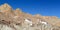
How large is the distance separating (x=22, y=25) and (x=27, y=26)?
451 mm

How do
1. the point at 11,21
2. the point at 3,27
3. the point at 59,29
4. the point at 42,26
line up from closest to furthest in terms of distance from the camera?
the point at 3,27 → the point at 11,21 → the point at 42,26 → the point at 59,29

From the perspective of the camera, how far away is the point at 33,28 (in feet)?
46.3

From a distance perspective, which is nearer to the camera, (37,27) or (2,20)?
(2,20)

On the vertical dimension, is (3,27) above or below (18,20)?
below

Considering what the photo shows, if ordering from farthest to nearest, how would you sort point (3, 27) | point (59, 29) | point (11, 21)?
1. point (59, 29)
2. point (11, 21)
3. point (3, 27)

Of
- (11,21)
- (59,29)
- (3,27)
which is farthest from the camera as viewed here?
(59,29)

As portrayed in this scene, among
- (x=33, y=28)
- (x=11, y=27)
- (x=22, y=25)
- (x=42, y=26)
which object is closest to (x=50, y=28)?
(x=42, y=26)

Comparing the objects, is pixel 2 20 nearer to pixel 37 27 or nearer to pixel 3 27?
pixel 3 27

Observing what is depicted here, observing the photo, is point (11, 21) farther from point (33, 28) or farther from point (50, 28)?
point (50, 28)

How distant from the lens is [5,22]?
12.9 meters

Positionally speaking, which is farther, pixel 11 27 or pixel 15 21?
pixel 15 21

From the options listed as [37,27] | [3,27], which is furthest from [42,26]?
[3,27]

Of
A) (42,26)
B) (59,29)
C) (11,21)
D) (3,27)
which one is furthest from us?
(59,29)

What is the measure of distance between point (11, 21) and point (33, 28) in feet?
6.36
